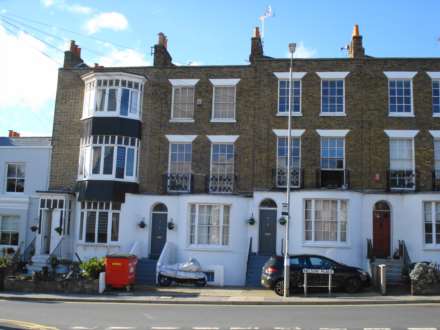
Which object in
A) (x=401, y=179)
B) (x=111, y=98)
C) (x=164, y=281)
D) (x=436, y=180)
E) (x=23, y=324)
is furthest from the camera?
(x=111, y=98)

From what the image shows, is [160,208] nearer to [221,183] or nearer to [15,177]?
[221,183]

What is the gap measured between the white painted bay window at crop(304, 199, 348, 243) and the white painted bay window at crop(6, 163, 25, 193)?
1605cm

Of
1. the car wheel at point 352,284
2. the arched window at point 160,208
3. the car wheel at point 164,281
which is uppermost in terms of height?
the arched window at point 160,208

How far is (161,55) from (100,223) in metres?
9.66

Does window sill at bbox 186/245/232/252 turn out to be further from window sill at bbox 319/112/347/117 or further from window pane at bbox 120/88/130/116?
window sill at bbox 319/112/347/117

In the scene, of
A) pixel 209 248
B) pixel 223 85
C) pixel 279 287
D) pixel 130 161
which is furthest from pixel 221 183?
pixel 279 287

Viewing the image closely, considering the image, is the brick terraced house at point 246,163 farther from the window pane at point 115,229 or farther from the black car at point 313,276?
the black car at point 313,276

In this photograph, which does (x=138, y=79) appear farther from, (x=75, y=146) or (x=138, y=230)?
(x=138, y=230)

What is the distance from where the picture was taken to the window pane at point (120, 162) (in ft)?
85.6

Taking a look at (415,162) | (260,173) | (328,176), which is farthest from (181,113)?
(415,162)

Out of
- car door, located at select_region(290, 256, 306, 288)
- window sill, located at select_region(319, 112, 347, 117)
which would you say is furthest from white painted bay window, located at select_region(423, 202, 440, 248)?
car door, located at select_region(290, 256, 306, 288)

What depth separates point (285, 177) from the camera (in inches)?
1008

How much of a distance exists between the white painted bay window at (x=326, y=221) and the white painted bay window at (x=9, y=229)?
16.0 m

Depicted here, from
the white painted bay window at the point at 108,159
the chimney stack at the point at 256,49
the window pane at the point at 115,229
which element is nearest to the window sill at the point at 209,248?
the window pane at the point at 115,229
